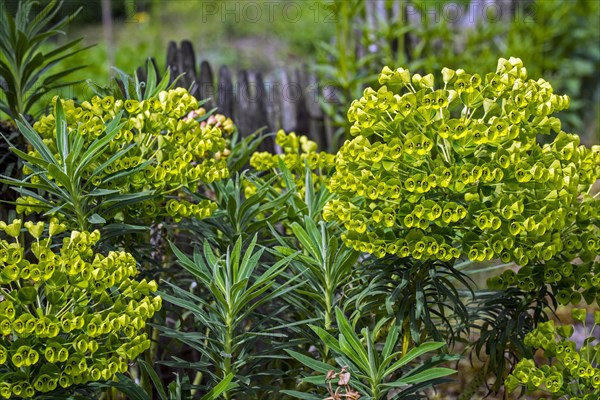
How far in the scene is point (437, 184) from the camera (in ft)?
5.67

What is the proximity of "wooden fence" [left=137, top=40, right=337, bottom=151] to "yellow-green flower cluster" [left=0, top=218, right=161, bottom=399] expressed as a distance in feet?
4.70

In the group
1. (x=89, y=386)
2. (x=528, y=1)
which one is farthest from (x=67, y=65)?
(x=89, y=386)

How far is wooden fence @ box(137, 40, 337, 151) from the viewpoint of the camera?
364 centimetres

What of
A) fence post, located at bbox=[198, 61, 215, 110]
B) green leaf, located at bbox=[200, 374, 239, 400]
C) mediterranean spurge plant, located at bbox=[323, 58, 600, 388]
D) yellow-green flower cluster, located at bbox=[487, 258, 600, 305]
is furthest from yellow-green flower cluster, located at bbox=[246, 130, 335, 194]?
fence post, located at bbox=[198, 61, 215, 110]

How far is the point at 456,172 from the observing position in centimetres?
173

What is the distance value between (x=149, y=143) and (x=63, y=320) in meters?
0.64

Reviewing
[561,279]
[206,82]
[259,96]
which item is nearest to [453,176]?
[561,279]

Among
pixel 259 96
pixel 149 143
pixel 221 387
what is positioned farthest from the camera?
pixel 259 96

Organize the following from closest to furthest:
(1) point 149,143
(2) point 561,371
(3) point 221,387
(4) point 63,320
Result: (4) point 63,320 < (3) point 221,387 < (2) point 561,371 < (1) point 149,143

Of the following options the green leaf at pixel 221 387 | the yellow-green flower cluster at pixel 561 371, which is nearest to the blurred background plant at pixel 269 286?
the green leaf at pixel 221 387

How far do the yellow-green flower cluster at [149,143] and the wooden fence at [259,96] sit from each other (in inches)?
37.5

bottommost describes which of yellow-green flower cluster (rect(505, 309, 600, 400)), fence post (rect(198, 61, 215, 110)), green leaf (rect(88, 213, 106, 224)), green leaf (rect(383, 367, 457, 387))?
yellow-green flower cluster (rect(505, 309, 600, 400))

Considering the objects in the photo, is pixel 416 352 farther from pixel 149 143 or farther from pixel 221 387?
pixel 149 143

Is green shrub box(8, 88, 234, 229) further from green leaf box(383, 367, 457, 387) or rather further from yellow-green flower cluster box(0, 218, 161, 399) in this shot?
green leaf box(383, 367, 457, 387)
